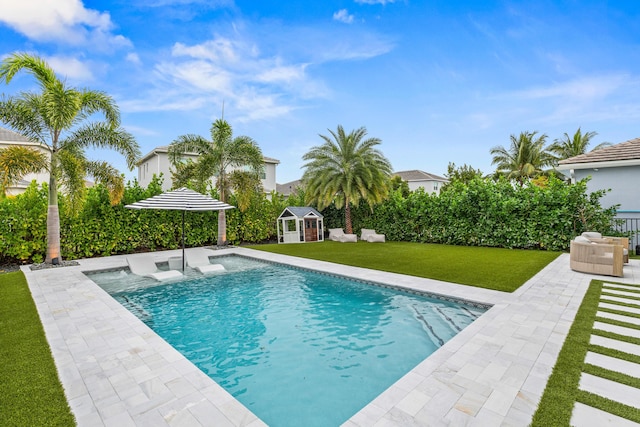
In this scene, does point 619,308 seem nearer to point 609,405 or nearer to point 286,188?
point 609,405

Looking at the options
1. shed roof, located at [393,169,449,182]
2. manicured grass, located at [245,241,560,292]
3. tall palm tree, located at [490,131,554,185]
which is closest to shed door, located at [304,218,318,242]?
manicured grass, located at [245,241,560,292]

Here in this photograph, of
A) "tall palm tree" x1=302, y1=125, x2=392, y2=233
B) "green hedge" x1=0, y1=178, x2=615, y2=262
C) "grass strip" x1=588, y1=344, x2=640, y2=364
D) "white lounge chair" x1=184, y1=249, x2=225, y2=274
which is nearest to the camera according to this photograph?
"grass strip" x1=588, y1=344, x2=640, y2=364

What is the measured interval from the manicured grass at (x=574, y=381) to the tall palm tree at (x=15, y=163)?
515 inches

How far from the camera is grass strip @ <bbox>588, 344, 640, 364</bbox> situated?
3.90m

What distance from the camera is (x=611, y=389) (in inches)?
128

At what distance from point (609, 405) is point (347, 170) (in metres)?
15.6

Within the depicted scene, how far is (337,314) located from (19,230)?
1219 centimetres

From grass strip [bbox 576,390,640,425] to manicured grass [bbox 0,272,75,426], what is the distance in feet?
16.0

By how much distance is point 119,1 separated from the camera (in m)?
11.3

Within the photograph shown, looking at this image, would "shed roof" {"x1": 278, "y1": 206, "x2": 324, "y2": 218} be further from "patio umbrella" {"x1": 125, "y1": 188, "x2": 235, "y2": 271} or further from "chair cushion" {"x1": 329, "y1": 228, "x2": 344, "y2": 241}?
"patio umbrella" {"x1": 125, "y1": 188, "x2": 235, "y2": 271}

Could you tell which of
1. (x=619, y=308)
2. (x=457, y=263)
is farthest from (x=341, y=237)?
(x=619, y=308)

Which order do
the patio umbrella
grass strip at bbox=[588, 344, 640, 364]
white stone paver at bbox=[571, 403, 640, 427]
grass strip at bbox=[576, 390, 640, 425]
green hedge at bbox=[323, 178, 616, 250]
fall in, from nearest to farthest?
white stone paver at bbox=[571, 403, 640, 427]
grass strip at bbox=[576, 390, 640, 425]
grass strip at bbox=[588, 344, 640, 364]
the patio umbrella
green hedge at bbox=[323, 178, 616, 250]

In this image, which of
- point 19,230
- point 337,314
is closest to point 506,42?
point 337,314

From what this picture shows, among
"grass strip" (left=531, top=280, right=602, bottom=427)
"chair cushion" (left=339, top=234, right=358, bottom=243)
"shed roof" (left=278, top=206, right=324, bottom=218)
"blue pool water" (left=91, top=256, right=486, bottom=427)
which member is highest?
"shed roof" (left=278, top=206, right=324, bottom=218)
